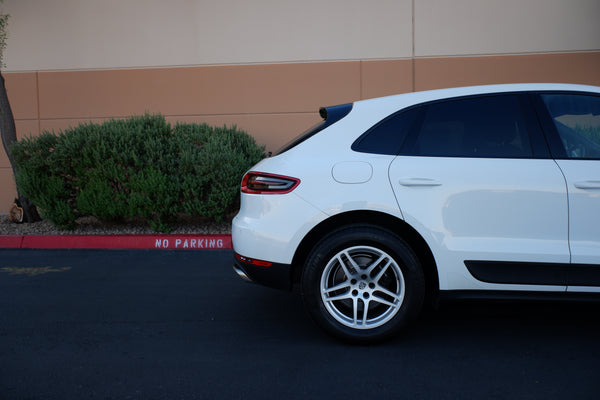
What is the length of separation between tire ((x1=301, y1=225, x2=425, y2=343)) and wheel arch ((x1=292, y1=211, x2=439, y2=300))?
65mm

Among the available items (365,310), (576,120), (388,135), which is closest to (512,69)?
(576,120)

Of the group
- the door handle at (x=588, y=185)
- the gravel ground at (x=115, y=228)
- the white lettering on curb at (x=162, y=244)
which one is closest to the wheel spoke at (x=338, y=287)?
the door handle at (x=588, y=185)

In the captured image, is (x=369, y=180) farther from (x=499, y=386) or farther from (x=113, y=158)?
(x=113, y=158)

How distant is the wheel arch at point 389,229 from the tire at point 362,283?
65 millimetres

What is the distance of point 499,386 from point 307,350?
121 cm

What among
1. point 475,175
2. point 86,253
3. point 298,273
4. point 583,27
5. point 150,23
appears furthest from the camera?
point 150,23

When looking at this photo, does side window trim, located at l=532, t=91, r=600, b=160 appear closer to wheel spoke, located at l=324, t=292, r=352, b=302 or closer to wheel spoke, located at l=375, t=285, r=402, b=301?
wheel spoke, located at l=375, t=285, r=402, b=301

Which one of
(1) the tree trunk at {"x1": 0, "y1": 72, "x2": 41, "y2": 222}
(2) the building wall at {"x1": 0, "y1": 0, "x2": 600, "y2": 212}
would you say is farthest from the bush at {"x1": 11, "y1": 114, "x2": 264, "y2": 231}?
(2) the building wall at {"x1": 0, "y1": 0, "x2": 600, "y2": 212}

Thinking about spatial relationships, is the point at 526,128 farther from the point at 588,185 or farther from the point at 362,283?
the point at 362,283

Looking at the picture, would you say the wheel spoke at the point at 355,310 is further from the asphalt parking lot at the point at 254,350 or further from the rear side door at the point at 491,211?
the rear side door at the point at 491,211

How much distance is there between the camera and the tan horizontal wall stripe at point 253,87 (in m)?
8.70

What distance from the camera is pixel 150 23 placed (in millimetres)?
9281

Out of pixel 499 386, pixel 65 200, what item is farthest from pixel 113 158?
pixel 499 386

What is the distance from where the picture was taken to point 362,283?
10.7 feet
